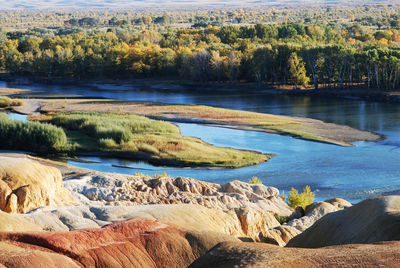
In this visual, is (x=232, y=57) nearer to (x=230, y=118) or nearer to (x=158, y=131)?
(x=230, y=118)

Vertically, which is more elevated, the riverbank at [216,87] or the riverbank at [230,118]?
the riverbank at [216,87]

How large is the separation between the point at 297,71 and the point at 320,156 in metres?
52.9

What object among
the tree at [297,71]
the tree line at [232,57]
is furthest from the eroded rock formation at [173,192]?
the tree at [297,71]

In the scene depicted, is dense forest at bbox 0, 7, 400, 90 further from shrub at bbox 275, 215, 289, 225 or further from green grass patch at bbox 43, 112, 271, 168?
shrub at bbox 275, 215, 289, 225

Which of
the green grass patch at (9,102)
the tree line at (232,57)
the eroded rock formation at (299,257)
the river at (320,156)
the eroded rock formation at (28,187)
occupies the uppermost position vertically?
the tree line at (232,57)

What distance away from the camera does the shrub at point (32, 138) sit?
197 ft

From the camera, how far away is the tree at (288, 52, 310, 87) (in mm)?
108688

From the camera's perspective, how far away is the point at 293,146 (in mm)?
63469

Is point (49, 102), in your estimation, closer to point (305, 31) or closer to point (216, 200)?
point (216, 200)

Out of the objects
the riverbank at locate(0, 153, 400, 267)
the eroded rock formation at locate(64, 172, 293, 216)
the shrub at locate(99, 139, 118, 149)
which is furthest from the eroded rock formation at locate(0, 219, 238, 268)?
the shrub at locate(99, 139, 118, 149)

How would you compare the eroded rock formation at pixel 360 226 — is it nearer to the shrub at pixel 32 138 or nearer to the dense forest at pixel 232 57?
the shrub at pixel 32 138

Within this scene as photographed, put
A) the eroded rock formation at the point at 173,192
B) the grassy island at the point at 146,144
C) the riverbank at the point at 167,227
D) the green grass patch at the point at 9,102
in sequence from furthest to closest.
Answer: the green grass patch at the point at 9,102 < the grassy island at the point at 146,144 < the eroded rock formation at the point at 173,192 < the riverbank at the point at 167,227

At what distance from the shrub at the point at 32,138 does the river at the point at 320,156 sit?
5596 millimetres

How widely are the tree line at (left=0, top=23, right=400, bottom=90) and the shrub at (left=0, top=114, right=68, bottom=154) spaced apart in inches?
2264
